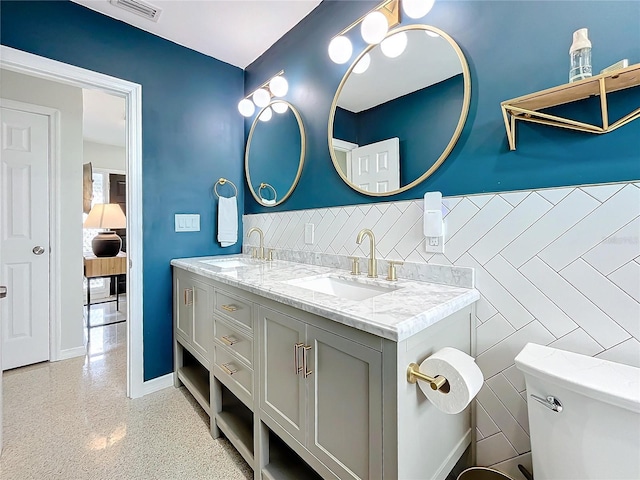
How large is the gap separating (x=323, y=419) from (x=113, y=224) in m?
3.92

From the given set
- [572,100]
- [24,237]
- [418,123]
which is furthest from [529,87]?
[24,237]

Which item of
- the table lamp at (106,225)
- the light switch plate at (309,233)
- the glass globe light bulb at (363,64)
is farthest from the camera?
the table lamp at (106,225)

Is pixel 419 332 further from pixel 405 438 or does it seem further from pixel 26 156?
pixel 26 156

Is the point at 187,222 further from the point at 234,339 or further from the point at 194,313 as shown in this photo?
the point at 234,339

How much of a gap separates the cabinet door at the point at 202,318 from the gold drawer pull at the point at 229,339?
0.18 m

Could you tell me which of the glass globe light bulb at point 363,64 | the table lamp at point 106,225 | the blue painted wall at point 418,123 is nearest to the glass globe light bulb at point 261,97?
the glass globe light bulb at point 363,64

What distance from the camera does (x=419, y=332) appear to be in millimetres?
845

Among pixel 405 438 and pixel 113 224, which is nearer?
pixel 405 438

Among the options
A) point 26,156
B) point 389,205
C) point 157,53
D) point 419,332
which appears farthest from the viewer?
point 26,156

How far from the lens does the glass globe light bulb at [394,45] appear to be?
139cm

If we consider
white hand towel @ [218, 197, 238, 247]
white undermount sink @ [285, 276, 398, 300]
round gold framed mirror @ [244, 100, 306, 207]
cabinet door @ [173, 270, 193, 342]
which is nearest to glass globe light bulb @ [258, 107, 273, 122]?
round gold framed mirror @ [244, 100, 306, 207]

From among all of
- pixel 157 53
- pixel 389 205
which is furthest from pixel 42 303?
pixel 389 205

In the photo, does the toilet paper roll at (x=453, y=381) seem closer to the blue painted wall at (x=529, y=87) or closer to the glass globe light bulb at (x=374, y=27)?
the blue painted wall at (x=529, y=87)

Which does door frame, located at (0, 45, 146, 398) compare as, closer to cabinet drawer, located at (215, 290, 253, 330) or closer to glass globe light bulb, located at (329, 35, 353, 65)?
cabinet drawer, located at (215, 290, 253, 330)
